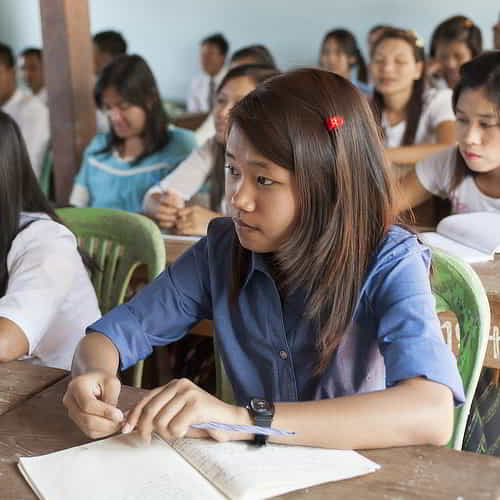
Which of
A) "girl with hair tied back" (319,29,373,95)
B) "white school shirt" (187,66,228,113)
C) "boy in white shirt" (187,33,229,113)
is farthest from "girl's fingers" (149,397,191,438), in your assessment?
"white school shirt" (187,66,228,113)

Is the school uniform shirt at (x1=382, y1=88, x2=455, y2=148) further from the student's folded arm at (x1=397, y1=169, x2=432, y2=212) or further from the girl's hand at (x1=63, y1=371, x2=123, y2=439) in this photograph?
the girl's hand at (x1=63, y1=371, x2=123, y2=439)

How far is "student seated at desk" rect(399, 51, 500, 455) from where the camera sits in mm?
1650

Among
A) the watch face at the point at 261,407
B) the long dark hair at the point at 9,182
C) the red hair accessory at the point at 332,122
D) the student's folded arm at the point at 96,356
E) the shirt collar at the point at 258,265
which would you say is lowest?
the student's folded arm at the point at 96,356

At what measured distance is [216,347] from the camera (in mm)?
1225

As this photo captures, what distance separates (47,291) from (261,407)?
630 millimetres

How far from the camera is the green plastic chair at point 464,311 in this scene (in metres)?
1.07

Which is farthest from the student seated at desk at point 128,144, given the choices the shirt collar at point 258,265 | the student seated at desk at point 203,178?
the shirt collar at point 258,265

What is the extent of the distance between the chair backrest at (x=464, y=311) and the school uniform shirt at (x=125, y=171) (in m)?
1.87

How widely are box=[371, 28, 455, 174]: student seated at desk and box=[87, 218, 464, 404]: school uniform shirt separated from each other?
2116mm

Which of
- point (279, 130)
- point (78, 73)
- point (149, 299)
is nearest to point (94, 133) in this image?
point (78, 73)

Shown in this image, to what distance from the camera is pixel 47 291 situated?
1366 millimetres

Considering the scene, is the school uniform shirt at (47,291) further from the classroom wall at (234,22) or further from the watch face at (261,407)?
the classroom wall at (234,22)

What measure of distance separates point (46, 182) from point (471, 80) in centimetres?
260

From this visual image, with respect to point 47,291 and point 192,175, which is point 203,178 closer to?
point 192,175
